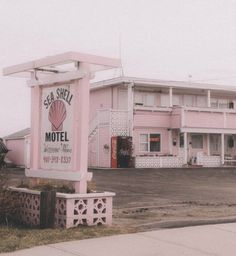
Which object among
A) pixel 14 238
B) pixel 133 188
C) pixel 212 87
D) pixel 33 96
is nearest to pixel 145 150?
pixel 212 87

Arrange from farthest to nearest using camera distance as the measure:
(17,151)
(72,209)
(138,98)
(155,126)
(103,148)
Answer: (17,151), (138,98), (155,126), (103,148), (72,209)

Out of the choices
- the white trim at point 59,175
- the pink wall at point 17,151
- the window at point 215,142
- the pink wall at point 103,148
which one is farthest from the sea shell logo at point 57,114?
the window at point 215,142

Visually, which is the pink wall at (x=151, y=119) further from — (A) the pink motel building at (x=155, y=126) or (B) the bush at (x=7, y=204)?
(B) the bush at (x=7, y=204)

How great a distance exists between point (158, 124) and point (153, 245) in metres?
29.9

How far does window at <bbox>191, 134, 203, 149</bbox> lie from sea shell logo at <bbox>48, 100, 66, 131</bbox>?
31.1 meters

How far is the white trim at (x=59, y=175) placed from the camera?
9.64 m

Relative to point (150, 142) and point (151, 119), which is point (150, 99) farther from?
point (150, 142)

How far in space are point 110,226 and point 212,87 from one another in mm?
32209

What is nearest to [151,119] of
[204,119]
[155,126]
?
[155,126]

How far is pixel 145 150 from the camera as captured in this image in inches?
1499

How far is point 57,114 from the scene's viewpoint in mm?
10359

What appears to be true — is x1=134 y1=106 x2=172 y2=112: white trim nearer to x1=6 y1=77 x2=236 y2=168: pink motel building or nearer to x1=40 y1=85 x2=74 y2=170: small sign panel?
x1=6 y1=77 x2=236 y2=168: pink motel building

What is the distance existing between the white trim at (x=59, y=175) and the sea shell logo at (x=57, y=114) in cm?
84

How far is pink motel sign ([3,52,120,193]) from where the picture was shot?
9.73 metres
